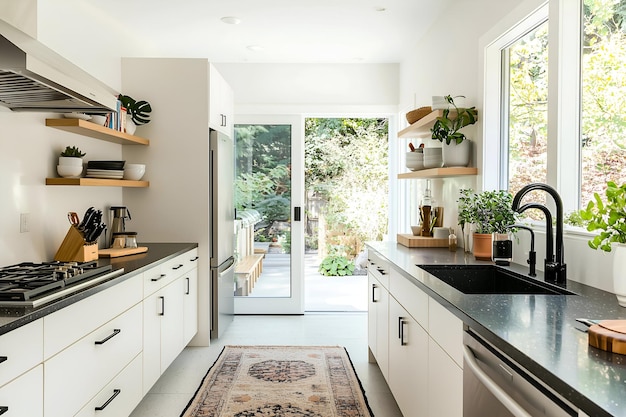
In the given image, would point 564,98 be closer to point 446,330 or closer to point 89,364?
point 446,330

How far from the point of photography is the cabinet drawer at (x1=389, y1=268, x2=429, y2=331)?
6.81ft

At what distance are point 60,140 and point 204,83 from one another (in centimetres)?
129

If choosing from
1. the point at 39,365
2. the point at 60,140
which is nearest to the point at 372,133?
the point at 60,140

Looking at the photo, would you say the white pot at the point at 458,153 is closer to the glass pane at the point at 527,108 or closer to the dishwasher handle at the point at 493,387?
the glass pane at the point at 527,108

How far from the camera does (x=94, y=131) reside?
10.7ft

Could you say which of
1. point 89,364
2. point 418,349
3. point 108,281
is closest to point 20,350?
point 89,364

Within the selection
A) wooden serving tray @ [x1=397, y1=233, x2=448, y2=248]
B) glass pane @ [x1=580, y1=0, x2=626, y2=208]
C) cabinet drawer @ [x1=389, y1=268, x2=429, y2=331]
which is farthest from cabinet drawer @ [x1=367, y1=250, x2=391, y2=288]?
glass pane @ [x1=580, y1=0, x2=626, y2=208]

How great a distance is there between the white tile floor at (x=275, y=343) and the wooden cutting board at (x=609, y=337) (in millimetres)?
1886

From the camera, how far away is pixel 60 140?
3.19 m

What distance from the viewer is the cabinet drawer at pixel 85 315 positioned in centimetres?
178

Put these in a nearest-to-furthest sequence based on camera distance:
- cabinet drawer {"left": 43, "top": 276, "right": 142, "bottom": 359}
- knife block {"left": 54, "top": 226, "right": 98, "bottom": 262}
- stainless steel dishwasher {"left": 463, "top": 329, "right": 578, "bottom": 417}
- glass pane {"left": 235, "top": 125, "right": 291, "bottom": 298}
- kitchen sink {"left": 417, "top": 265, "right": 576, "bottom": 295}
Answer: stainless steel dishwasher {"left": 463, "top": 329, "right": 578, "bottom": 417} < cabinet drawer {"left": 43, "top": 276, "right": 142, "bottom": 359} < kitchen sink {"left": 417, "top": 265, "right": 576, "bottom": 295} < knife block {"left": 54, "top": 226, "right": 98, "bottom": 262} < glass pane {"left": 235, "top": 125, "right": 291, "bottom": 298}

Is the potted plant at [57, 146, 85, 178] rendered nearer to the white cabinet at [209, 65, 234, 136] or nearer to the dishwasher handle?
the white cabinet at [209, 65, 234, 136]

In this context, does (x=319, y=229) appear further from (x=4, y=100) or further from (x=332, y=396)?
(x=4, y=100)

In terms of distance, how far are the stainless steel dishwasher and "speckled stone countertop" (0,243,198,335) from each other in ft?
4.43
